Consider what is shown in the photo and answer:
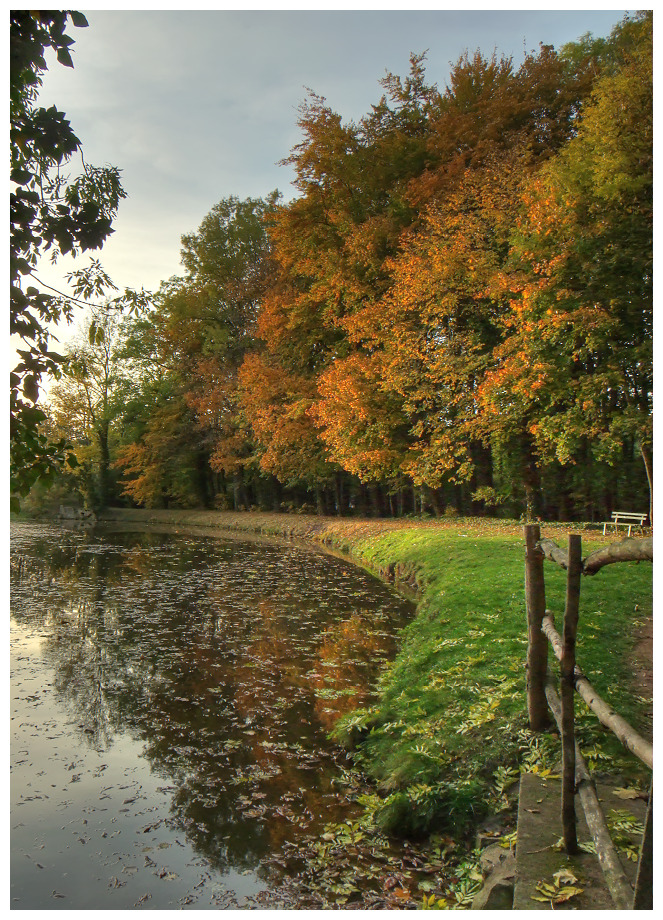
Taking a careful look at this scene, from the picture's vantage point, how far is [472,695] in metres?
5.76

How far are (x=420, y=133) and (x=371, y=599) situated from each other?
19.4 m

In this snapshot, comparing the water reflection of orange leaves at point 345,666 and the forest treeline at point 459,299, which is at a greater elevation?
the forest treeline at point 459,299

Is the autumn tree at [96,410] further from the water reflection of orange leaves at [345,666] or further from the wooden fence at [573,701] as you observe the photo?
the wooden fence at [573,701]

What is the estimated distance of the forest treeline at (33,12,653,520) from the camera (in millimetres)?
14766

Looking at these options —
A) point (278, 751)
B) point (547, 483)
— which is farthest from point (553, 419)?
point (278, 751)

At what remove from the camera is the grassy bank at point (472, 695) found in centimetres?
439

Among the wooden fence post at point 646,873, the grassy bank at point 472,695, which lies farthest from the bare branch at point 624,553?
the grassy bank at point 472,695

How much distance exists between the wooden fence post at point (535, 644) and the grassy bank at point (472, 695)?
0.21 m

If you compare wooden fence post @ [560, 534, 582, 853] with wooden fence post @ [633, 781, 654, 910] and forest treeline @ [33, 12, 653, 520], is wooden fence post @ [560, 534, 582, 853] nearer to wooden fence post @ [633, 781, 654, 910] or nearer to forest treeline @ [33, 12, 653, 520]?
A: wooden fence post @ [633, 781, 654, 910]

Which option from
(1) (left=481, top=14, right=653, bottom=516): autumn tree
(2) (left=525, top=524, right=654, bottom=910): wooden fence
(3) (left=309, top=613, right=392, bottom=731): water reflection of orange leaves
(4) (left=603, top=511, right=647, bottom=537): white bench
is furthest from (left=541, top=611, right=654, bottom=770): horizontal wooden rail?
(4) (left=603, top=511, right=647, bottom=537): white bench

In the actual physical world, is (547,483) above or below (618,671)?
above

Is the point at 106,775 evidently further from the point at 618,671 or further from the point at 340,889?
the point at 618,671

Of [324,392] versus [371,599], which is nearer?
[371,599]
